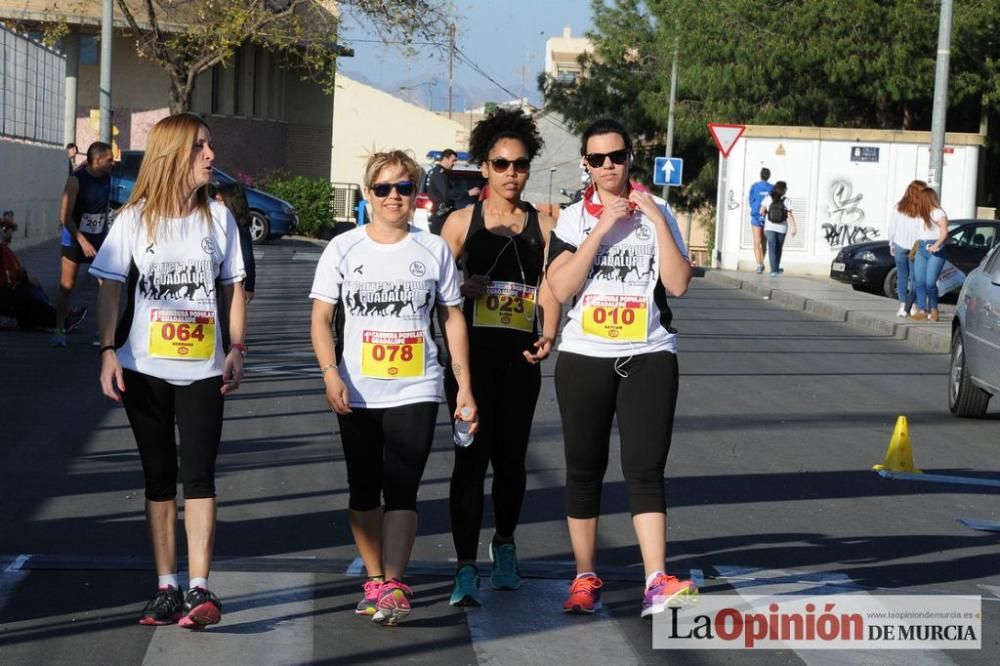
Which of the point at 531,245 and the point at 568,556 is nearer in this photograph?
the point at 531,245

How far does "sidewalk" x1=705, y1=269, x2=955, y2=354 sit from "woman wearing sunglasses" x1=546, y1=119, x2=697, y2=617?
12.5 meters

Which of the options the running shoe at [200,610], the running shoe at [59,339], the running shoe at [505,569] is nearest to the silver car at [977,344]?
the running shoe at [505,569]

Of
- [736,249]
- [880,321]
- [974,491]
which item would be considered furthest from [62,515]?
[736,249]

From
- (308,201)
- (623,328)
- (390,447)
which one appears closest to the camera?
(390,447)

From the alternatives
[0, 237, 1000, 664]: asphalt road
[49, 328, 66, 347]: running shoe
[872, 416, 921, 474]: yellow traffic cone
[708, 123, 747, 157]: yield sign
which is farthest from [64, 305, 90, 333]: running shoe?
[708, 123, 747, 157]: yield sign

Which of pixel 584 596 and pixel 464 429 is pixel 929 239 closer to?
pixel 584 596

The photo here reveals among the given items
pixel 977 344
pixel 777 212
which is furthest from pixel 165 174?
pixel 777 212

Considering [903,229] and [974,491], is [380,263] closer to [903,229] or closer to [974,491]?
[974,491]

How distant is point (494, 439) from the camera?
→ 20.7 ft

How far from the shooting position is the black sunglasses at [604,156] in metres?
5.98

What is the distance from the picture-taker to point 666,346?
6023 millimetres

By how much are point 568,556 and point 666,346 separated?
1.50m

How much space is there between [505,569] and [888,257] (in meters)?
21.9

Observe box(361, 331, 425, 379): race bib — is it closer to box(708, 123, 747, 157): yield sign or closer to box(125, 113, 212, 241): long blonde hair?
box(125, 113, 212, 241): long blonde hair
